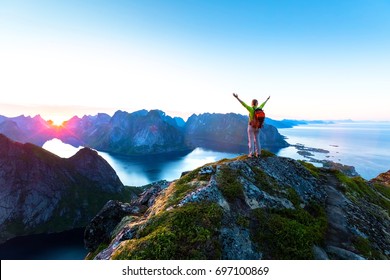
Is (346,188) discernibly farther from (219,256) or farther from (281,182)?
(219,256)

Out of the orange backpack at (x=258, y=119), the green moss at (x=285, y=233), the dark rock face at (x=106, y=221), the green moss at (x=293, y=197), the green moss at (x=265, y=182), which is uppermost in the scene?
the orange backpack at (x=258, y=119)

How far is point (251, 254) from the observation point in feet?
35.8

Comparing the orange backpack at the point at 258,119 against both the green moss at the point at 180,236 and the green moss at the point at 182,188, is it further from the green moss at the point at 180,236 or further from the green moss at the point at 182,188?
the green moss at the point at 180,236

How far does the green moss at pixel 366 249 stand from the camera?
Result: 43.2 feet

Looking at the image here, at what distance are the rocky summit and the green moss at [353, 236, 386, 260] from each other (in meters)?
0.06

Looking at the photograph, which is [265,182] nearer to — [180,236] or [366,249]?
[366,249]

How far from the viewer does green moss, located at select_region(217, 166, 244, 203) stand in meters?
13.9

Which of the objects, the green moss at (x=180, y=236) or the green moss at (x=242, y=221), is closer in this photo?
the green moss at (x=180, y=236)

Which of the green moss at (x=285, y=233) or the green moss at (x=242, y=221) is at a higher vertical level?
the green moss at (x=242, y=221)

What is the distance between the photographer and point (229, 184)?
48.1 ft

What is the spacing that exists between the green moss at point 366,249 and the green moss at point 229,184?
7.16 meters

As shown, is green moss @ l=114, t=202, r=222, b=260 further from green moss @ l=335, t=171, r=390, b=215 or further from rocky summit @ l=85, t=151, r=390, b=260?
green moss @ l=335, t=171, r=390, b=215

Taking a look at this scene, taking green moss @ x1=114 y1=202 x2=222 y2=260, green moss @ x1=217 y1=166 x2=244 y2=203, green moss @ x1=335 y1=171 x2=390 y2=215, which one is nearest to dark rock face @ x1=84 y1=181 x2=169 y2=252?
green moss @ x1=217 y1=166 x2=244 y2=203

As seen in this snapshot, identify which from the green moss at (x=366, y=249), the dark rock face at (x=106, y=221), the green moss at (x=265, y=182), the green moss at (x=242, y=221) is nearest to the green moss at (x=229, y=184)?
the green moss at (x=242, y=221)
